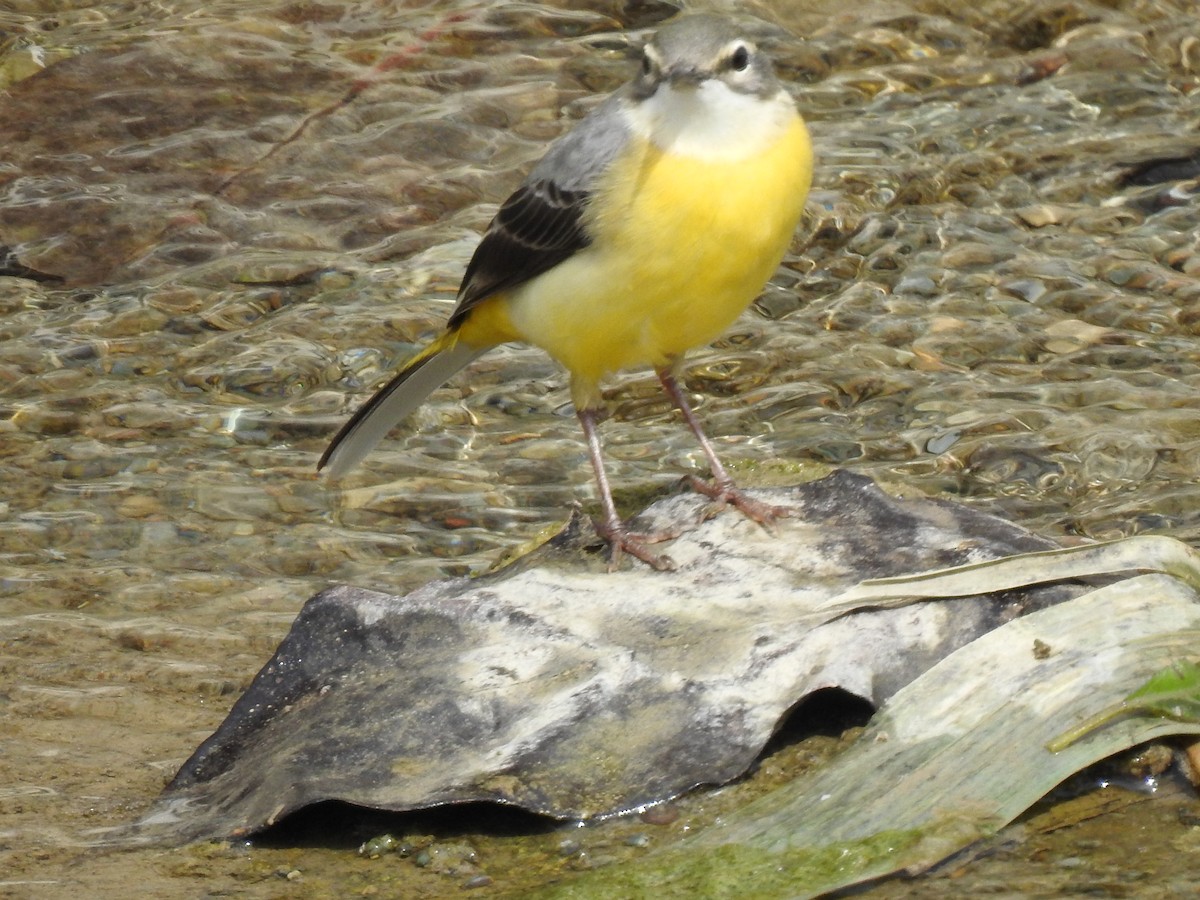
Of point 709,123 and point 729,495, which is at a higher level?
point 709,123

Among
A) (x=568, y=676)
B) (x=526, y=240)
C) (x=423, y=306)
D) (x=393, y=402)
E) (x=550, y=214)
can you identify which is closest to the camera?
(x=568, y=676)

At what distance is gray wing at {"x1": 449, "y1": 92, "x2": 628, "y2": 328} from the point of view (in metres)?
5.84

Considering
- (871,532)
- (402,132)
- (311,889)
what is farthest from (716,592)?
(402,132)

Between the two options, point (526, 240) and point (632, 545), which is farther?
point (526, 240)

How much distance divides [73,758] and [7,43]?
8.05 m

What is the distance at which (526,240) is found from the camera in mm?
6180

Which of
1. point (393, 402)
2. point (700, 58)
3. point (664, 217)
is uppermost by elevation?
point (700, 58)

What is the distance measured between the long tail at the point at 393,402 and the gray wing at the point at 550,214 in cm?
35

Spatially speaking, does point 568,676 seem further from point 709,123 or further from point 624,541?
point 709,123

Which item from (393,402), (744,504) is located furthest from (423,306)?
(744,504)

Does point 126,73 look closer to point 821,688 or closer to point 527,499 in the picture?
point 527,499

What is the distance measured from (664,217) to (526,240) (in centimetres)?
83

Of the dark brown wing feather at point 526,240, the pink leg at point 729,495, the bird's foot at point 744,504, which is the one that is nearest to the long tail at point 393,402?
the dark brown wing feather at point 526,240

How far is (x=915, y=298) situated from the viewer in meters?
8.95
